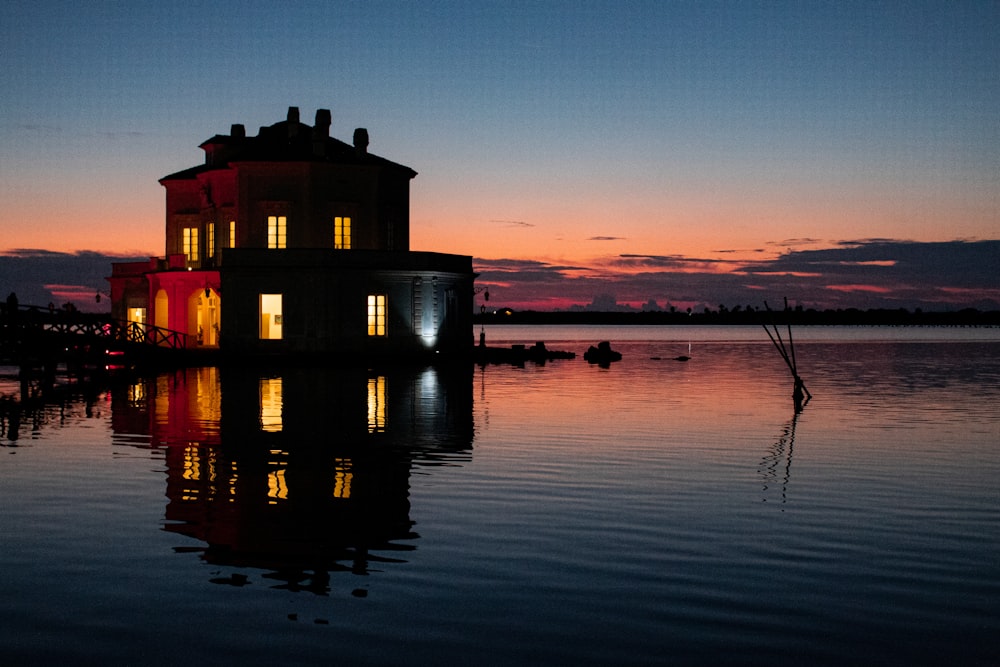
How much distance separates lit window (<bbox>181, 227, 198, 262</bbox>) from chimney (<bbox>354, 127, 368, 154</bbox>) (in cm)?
1054

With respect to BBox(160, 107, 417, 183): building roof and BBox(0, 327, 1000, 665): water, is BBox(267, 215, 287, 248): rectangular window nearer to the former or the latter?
BBox(160, 107, 417, 183): building roof

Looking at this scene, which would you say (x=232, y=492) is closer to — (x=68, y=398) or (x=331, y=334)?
(x=68, y=398)

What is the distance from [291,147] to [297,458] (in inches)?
1560

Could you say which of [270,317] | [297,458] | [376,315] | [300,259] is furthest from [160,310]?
[297,458]

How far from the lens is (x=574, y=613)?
32.2 feet

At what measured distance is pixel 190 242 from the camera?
6147cm

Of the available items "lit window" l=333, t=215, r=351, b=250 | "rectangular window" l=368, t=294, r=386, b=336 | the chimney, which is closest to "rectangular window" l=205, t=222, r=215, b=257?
"lit window" l=333, t=215, r=351, b=250

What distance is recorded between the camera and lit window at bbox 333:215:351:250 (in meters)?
57.0

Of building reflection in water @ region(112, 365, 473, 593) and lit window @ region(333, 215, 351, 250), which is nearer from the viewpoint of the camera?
building reflection in water @ region(112, 365, 473, 593)

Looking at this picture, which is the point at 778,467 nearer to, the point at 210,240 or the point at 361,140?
the point at 361,140

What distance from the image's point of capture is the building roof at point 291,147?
56.9 metres

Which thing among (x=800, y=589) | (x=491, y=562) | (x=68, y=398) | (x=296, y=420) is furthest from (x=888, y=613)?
(x=68, y=398)

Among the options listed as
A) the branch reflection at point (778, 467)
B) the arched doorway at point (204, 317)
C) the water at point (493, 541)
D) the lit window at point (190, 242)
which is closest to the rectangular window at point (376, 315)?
the arched doorway at point (204, 317)

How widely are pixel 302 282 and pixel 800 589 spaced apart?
1761 inches
